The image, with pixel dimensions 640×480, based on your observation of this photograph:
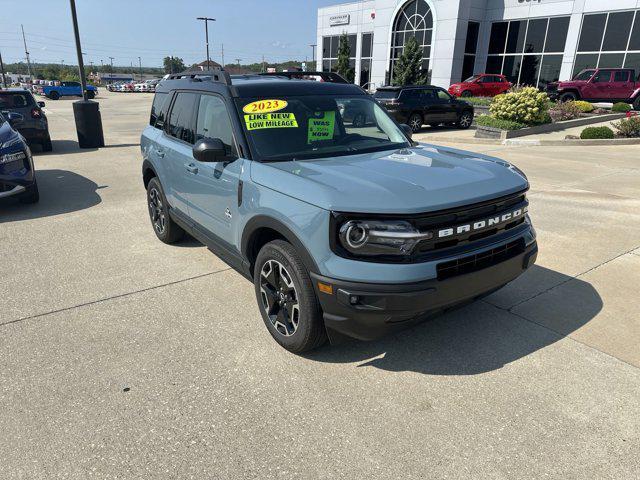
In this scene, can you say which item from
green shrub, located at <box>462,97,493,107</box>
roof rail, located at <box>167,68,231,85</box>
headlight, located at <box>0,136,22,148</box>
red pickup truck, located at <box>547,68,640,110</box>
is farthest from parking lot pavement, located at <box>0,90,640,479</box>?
red pickup truck, located at <box>547,68,640,110</box>

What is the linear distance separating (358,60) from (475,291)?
1648 inches

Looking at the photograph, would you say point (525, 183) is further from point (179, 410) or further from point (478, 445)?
point (179, 410)

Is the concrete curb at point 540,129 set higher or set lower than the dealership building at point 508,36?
lower

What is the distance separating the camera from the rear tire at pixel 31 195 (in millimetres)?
6839

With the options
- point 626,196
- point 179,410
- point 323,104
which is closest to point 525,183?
point 323,104

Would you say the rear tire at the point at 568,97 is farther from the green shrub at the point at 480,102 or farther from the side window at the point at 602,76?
the green shrub at the point at 480,102

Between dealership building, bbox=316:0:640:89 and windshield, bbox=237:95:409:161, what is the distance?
27902mm

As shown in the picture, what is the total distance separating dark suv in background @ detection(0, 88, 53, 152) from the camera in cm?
1175

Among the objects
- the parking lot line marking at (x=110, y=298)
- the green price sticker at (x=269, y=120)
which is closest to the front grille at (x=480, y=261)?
the green price sticker at (x=269, y=120)

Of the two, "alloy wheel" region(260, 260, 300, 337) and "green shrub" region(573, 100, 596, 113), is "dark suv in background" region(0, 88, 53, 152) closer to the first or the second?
→ "alloy wheel" region(260, 260, 300, 337)

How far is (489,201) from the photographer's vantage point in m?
2.93

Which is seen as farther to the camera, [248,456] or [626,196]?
[626,196]

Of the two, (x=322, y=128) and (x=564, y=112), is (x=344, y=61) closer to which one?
(x=564, y=112)

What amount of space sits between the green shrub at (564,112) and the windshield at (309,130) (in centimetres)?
1630
